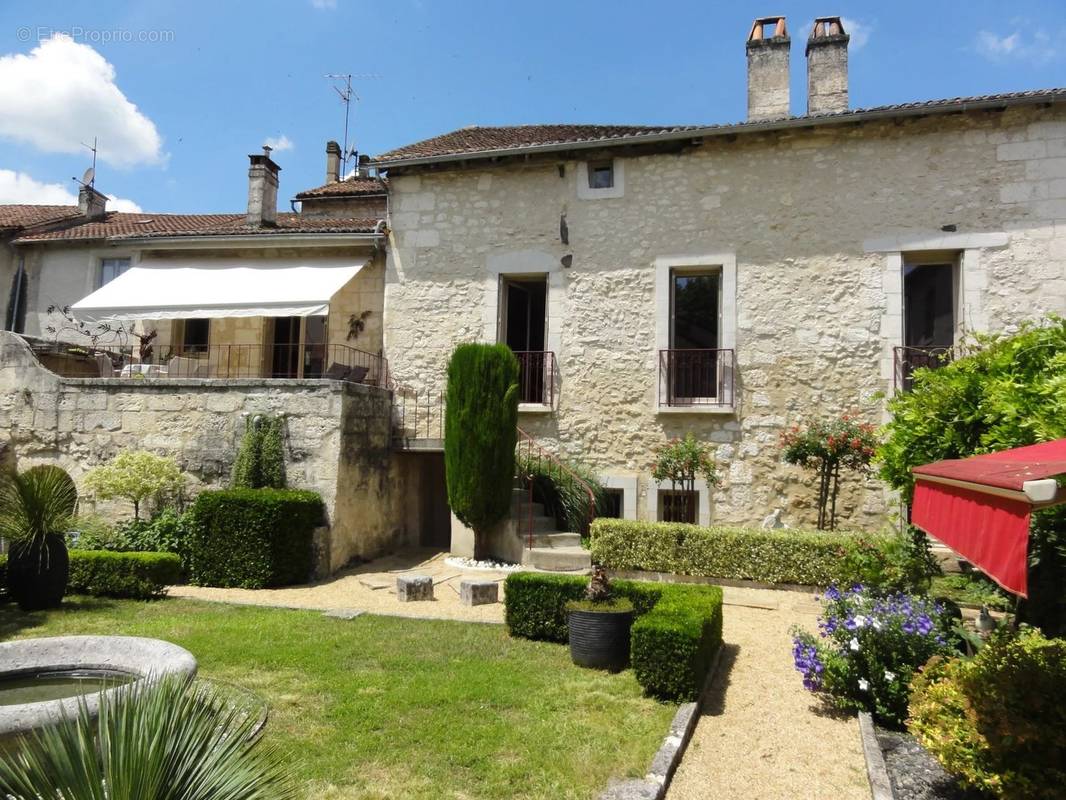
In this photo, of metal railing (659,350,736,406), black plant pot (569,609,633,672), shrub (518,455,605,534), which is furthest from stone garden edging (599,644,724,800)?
metal railing (659,350,736,406)

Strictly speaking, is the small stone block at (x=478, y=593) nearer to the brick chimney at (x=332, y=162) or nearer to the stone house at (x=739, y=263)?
the stone house at (x=739, y=263)

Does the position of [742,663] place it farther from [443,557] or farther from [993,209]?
[993,209]

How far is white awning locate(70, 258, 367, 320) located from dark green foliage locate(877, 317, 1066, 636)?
9.28 meters

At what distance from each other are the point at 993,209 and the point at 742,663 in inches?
339

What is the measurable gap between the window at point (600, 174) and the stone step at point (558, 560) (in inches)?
259

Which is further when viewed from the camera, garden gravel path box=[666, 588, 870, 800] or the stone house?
the stone house

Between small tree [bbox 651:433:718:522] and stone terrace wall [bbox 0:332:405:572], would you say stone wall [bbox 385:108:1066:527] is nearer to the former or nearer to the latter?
small tree [bbox 651:433:718:522]

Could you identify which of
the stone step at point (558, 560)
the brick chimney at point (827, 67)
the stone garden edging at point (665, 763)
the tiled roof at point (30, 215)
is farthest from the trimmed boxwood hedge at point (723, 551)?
the tiled roof at point (30, 215)

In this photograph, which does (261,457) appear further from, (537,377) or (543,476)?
(537,377)

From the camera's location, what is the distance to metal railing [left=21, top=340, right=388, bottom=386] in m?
12.5

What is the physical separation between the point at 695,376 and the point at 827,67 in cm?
596

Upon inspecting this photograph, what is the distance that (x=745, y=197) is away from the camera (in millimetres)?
11453

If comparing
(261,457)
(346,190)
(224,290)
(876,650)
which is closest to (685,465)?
(876,650)

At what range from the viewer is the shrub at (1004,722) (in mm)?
3432
